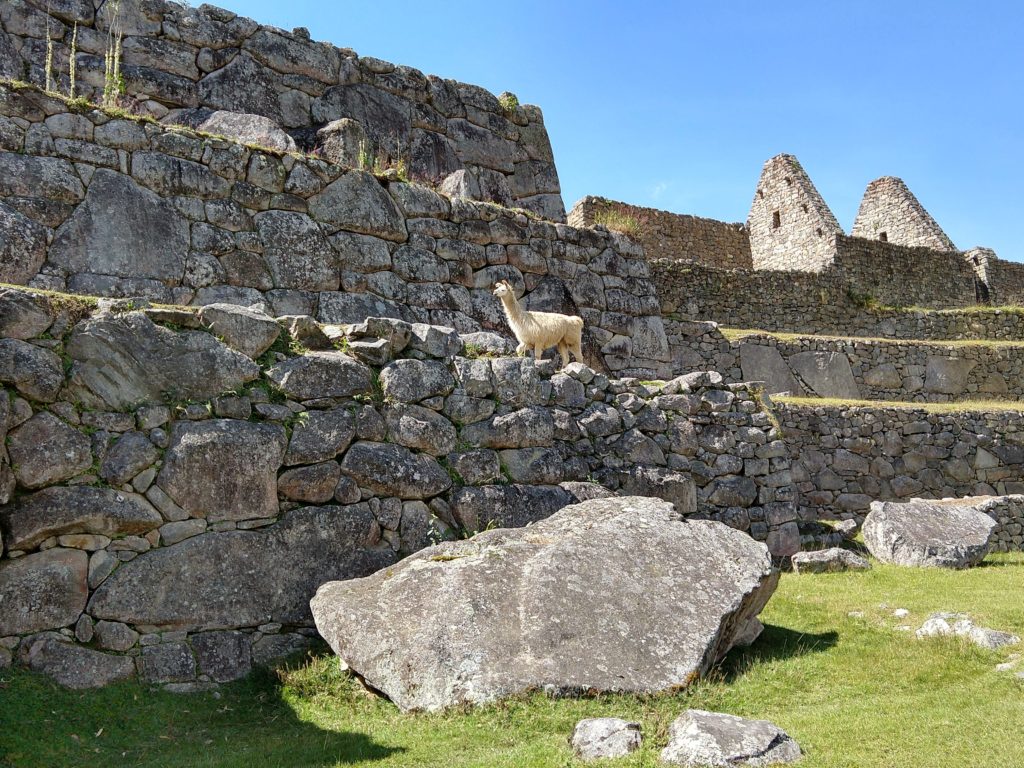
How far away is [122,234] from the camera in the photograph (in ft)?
30.1

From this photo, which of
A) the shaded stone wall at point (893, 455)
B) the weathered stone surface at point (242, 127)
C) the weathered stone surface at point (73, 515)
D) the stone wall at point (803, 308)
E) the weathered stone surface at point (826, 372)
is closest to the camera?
the weathered stone surface at point (73, 515)

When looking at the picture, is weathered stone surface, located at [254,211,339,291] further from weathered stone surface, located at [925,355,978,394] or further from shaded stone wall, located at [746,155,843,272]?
shaded stone wall, located at [746,155,843,272]

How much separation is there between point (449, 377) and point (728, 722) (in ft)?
14.3

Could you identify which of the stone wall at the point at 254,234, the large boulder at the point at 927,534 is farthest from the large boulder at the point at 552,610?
the large boulder at the point at 927,534

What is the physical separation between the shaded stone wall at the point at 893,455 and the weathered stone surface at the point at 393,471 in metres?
9.18

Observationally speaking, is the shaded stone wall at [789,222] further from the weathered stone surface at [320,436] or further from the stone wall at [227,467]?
the weathered stone surface at [320,436]

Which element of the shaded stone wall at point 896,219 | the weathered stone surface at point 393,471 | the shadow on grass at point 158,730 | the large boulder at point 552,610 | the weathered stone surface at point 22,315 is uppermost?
the shaded stone wall at point 896,219

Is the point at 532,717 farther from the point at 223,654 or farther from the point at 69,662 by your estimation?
the point at 69,662

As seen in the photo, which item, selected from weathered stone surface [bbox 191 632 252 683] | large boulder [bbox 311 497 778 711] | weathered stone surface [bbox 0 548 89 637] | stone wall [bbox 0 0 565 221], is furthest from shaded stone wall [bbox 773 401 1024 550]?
weathered stone surface [bbox 0 548 89 637]

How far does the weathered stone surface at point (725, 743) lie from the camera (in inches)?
183

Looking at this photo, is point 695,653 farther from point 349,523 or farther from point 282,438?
point 282,438

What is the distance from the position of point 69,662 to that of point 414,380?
359cm

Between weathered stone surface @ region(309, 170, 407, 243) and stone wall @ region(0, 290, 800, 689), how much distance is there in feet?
8.88

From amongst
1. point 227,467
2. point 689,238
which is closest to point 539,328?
point 227,467
